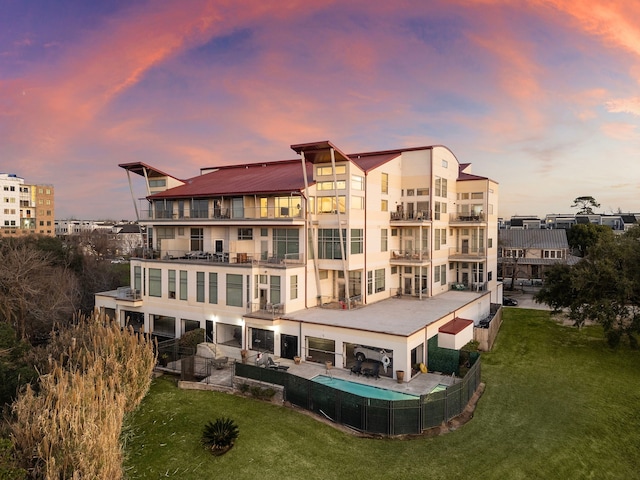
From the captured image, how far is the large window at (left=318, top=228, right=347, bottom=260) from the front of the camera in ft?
99.9

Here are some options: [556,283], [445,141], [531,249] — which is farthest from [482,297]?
[531,249]

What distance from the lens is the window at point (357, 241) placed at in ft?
101

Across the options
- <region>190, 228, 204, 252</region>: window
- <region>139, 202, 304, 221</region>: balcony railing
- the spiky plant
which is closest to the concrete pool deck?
the spiky plant

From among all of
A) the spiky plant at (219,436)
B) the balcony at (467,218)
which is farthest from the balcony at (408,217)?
the spiky plant at (219,436)

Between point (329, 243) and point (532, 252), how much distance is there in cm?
4452

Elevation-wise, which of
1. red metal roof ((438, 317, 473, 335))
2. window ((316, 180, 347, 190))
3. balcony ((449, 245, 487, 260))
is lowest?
red metal roof ((438, 317, 473, 335))

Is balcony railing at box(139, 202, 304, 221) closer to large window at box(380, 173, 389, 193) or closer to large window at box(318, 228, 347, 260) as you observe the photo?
large window at box(318, 228, 347, 260)

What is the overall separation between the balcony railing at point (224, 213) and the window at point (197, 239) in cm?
129

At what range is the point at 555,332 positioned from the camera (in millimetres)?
33156

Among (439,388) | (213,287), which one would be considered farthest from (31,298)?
(439,388)

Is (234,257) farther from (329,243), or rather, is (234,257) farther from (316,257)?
(329,243)

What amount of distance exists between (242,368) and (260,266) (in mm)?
8490

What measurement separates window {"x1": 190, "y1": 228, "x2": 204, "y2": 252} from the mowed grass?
45.1 feet

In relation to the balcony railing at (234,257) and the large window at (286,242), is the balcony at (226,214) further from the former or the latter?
the balcony railing at (234,257)
